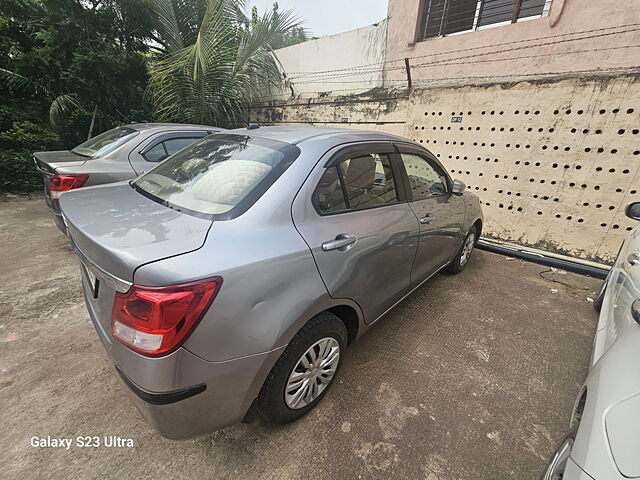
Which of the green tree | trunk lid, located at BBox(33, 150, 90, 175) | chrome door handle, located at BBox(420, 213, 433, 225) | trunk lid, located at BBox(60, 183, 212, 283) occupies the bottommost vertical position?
chrome door handle, located at BBox(420, 213, 433, 225)

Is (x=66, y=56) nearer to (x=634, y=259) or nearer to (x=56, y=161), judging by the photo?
(x=56, y=161)

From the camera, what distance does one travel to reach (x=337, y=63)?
6.18 meters

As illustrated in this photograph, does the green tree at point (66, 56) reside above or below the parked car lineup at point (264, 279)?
above

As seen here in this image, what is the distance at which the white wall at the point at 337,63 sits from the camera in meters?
5.56

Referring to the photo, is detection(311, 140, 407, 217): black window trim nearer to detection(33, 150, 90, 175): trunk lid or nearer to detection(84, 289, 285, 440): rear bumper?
detection(84, 289, 285, 440): rear bumper

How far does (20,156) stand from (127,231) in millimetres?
6965

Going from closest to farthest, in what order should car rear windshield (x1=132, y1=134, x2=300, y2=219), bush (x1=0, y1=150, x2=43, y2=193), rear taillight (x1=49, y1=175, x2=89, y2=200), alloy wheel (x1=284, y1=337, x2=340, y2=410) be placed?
1. car rear windshield (x1=132, y1=134, x2=300, y2=219)
2. alloy wheel (x1=284, y1=337, x2=340, y2=410)
3. rear taillight (x1=49, y1=175, x2=89, y2=200)
4. bush (x1=0, y1=150, x2=43, y2=193)

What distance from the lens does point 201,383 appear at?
45.6 inches

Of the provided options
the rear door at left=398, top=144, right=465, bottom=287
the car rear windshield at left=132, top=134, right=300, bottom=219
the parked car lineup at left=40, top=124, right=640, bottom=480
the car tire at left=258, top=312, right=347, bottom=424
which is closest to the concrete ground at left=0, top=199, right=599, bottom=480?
the car tire at left=258, top=312, right=347, bottom=424

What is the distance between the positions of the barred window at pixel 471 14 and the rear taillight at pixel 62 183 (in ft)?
19.0

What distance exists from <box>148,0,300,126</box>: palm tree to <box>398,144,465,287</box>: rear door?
5.56m

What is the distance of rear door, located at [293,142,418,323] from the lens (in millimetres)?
1529

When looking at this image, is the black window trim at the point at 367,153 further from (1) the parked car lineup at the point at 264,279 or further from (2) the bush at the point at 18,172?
(2) the bush at the point at 18,172

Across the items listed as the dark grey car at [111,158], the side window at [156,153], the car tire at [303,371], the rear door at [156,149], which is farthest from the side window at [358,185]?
the side window at [156,153]
